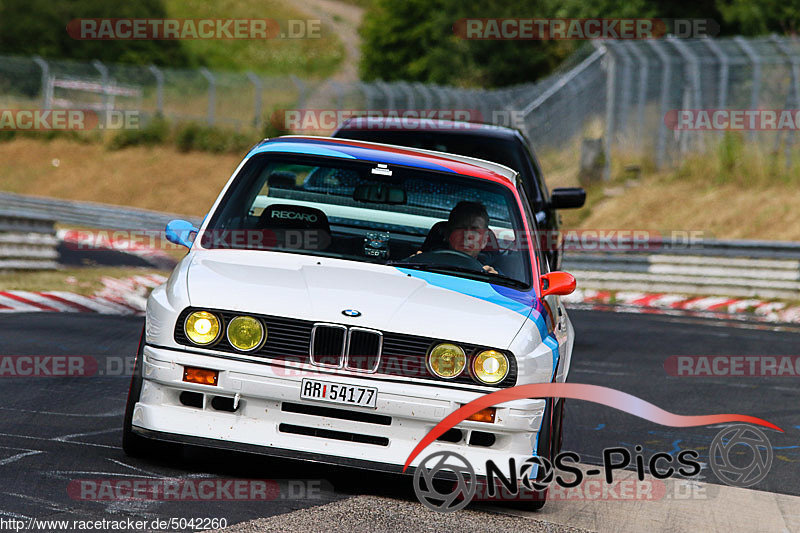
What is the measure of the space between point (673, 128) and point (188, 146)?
21014 mm

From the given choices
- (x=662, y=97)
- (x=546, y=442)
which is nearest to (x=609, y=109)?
(x=662, y=97)

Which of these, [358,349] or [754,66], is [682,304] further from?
[358,349]

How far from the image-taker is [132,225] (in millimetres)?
27828

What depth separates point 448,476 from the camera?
18.7ft

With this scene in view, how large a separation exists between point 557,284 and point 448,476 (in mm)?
1388

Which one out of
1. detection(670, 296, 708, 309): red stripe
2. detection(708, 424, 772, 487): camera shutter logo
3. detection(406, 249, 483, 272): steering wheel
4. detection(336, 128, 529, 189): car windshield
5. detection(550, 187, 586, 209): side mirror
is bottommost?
detection(708, 424, 772, 487): camera shutter logo

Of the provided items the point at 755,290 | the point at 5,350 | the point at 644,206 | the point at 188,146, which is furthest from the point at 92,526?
the point at 188,146

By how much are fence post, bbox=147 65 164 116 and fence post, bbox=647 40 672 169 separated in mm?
17980

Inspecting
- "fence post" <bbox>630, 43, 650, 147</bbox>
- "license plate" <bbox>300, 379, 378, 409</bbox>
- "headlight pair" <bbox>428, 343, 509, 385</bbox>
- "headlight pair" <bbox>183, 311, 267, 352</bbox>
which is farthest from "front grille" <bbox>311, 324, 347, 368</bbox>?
"fence post" <bbox>630, 43, 650, 147</bbox>

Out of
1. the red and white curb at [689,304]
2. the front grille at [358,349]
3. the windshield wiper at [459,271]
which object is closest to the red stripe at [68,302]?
the red and white curb at [689,304]


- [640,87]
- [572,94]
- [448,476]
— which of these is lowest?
[448,476]
